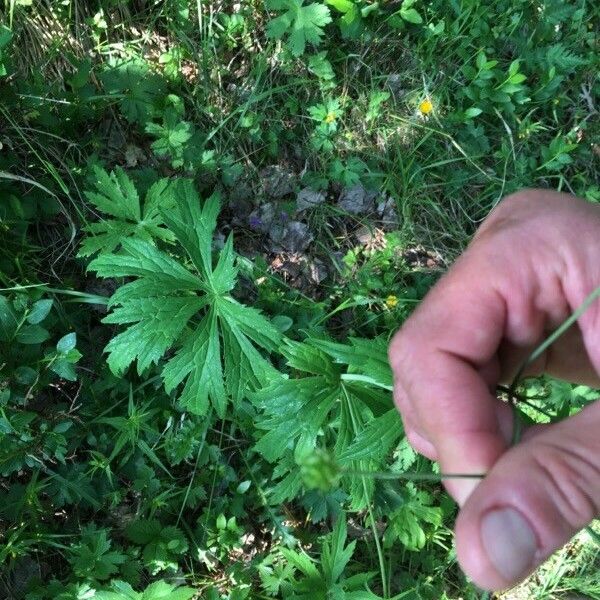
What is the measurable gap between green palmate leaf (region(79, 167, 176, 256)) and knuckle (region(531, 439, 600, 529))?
177 centimetres

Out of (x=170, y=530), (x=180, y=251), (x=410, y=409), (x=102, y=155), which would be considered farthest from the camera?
(x=102, y=155)

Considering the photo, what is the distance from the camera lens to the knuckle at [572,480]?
1324 millimetres

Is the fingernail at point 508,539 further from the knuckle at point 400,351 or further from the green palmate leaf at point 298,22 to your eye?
the green palmate leaf at point 298,22

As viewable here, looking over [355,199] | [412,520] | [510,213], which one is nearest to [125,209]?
[355,199]

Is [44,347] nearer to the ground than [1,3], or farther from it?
nearer to the ground

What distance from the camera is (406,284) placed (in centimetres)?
313

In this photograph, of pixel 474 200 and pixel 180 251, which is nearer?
pixel 180 251

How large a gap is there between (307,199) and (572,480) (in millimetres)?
2165

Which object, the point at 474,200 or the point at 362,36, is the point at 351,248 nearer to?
the point at 474,200

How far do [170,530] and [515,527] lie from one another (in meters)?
1.71

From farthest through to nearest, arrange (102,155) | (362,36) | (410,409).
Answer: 1. (362,36)
2. (102,155)
3. (410,409)

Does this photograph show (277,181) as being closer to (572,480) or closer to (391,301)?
(391,301)

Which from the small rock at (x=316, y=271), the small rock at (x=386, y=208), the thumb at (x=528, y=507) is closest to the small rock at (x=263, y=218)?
the small rock at (x=316, y=271)

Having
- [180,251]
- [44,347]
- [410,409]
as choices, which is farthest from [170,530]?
[410,409]
